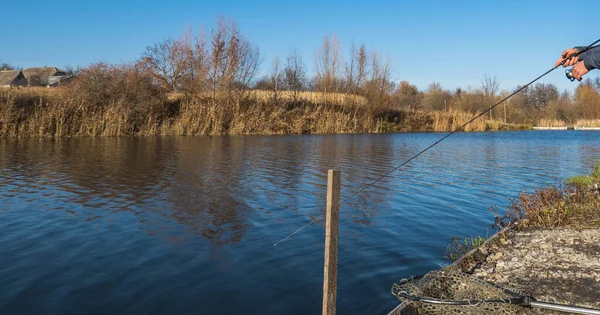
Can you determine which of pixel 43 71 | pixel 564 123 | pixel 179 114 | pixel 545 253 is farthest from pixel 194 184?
pixel 43 71

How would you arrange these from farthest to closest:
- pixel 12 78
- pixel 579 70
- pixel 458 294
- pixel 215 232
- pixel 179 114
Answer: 1. pixel 12 78
2. pixel 179 114
3. pixel 215 232
4. pixel 579 70
5. pixel 458 294

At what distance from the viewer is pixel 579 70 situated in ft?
19.7

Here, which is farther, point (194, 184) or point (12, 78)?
point (12, 78)

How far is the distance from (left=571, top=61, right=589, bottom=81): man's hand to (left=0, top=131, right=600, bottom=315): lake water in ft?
9.95

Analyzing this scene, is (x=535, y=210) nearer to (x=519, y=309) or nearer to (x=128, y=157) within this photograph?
(x=519, y=309)

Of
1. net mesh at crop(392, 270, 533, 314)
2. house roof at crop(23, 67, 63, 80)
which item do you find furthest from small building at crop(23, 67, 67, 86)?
net mesh at crop(392, 270, 533, 314)

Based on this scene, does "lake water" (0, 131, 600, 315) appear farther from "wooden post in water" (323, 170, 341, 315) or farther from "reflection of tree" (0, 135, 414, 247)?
"wooden post in water" (323, 170, 341, 315)

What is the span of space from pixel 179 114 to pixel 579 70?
3228cm

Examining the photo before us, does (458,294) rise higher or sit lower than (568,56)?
lower

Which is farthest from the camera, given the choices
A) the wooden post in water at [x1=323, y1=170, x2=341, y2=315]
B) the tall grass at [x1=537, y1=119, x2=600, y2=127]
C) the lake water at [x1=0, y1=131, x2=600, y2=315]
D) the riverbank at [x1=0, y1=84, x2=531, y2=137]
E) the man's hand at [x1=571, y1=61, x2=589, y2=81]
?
the tall grass at [x1=537, y1=119, x2=600, y2=127]

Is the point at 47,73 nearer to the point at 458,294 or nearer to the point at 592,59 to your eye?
the point at 592,59

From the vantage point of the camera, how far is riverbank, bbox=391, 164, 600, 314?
4.61 meters

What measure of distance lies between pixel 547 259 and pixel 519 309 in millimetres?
1870

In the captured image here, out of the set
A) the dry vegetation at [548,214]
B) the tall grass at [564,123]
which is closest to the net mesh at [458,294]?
the dry vegetation at [548,214]
